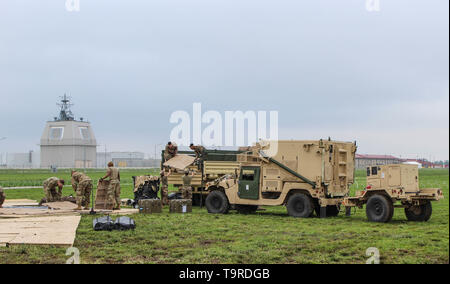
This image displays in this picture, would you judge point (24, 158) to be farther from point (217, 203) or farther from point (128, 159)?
point (217, 203)

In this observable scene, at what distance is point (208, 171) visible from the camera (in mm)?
21672

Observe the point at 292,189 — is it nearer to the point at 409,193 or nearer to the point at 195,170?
the point at 409,193

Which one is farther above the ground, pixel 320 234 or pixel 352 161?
pixel 352 161

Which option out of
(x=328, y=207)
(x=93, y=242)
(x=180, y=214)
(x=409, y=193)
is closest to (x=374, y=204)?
(x=409, y=193)

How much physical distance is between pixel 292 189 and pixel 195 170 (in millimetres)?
5742

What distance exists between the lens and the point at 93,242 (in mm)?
11828

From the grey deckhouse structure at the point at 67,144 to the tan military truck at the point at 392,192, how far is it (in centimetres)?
10786

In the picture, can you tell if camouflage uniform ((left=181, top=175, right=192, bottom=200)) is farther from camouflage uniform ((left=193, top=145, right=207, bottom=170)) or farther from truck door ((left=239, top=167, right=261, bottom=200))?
truck door ((left=239, top=167, right=261, bottom=200))

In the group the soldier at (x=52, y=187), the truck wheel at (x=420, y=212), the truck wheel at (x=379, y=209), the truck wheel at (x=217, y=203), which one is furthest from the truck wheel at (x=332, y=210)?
the soldier at (x=52, y=187)

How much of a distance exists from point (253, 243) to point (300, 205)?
5.91m

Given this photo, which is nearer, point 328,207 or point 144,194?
point 328,207

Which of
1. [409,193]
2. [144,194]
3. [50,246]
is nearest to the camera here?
[50,246]

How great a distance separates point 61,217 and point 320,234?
25.0 ft
